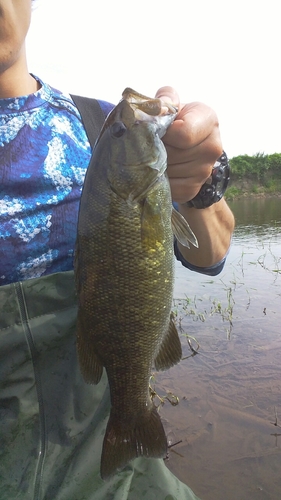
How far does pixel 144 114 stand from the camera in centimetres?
183

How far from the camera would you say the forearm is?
2.44m

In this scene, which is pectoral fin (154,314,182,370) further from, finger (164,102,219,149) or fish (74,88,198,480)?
finger (164,102,219,149)

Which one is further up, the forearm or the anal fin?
the forearm

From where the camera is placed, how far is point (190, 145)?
71.1 inches

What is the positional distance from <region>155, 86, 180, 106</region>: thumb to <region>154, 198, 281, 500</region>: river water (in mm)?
3294

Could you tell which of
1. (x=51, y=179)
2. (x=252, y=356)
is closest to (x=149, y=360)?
(x=51, y=179)

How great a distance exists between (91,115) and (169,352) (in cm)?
157

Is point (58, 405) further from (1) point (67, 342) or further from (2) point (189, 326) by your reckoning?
(2) point (189, 326)

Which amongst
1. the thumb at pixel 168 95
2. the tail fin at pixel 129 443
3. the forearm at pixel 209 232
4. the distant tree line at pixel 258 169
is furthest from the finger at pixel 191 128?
the distant tree line at pixel 258 169

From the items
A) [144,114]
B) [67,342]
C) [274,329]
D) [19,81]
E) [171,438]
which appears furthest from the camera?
[274,329]

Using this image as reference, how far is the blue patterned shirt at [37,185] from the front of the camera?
7.08 ft

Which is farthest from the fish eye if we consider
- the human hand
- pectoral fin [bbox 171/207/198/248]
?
pectoral fin [bbox 171/207/198/248]

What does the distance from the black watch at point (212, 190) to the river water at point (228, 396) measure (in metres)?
2.70

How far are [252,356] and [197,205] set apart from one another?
4213 mm
